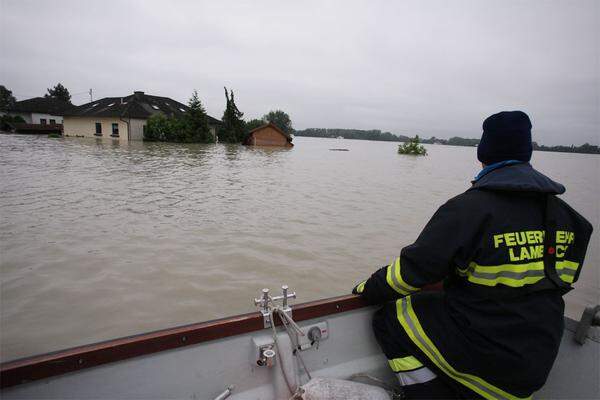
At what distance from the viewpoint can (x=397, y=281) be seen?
1936 mm

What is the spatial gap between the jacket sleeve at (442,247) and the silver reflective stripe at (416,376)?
0.49 metres

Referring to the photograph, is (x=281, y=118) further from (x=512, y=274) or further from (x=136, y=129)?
(x=512, y=274)

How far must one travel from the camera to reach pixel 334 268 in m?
6.11

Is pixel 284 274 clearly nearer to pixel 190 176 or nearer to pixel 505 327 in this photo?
pixel 505 327

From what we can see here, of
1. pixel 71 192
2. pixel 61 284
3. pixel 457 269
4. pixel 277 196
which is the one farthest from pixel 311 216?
pixel 457 269

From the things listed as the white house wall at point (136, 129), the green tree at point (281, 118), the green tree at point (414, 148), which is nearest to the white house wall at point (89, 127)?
the white house wall at point (136, 129)

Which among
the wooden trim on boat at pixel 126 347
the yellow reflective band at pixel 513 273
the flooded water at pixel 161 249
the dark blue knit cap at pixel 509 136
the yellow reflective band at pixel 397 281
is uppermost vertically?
the dark blue knit cap at pixel 509 136

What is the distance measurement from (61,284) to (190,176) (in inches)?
385

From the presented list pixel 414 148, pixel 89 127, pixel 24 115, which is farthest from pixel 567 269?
pixel 24 115

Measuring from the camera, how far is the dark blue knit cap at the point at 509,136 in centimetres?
178

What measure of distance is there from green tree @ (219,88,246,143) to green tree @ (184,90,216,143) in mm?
5748

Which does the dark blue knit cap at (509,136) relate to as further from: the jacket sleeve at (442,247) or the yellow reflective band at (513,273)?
the yellow reflective band at (513,273)

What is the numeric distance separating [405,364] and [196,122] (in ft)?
115

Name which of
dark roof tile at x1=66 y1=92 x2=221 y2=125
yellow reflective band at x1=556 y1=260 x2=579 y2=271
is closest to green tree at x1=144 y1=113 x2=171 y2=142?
dark roof tile at x1=66 y1=92 x2=221 y2=125
